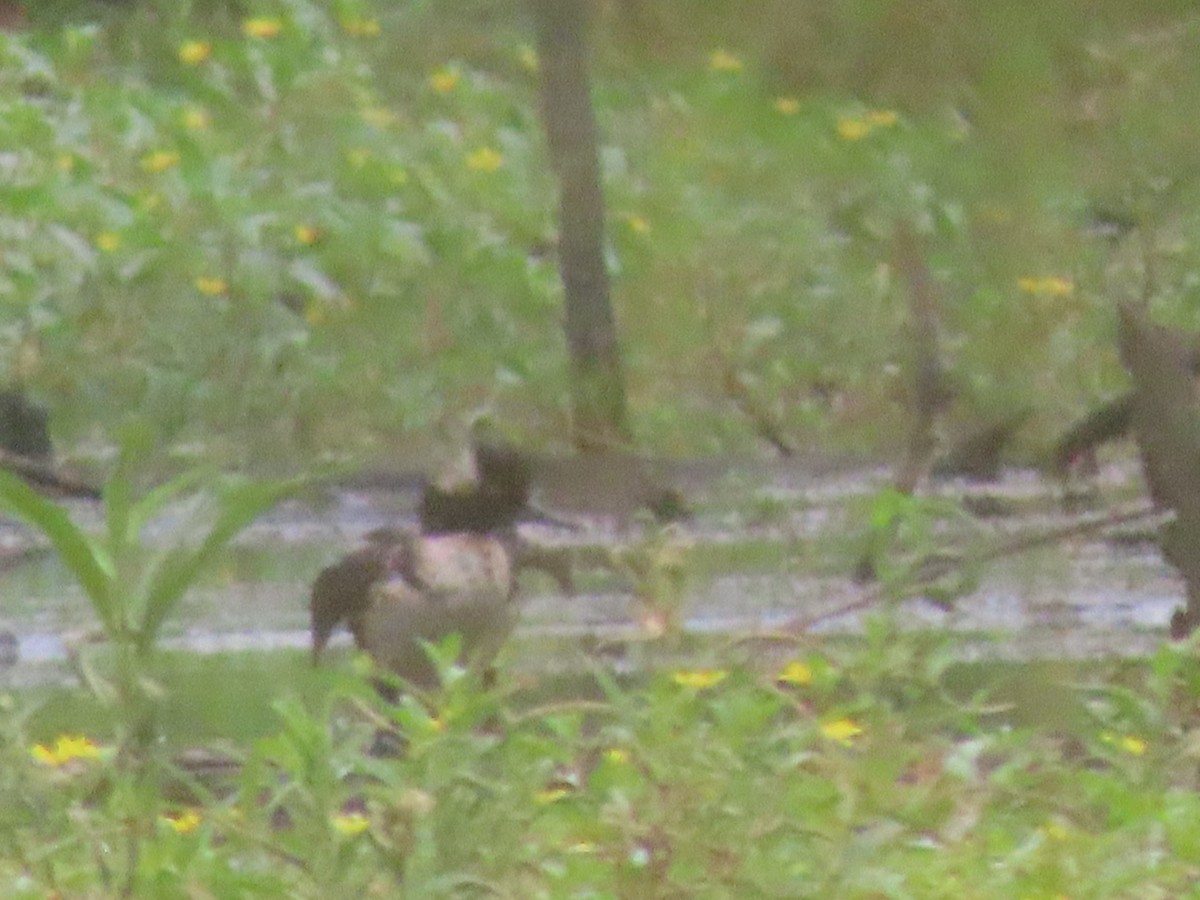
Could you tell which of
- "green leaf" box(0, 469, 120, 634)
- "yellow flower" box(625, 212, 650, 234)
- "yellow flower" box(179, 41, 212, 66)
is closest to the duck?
"green leaf" box(0, 469, 120, 634)

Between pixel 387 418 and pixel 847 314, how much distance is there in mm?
553

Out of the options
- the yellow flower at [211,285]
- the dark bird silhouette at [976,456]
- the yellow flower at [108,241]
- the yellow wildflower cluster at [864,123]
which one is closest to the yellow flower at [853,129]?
the yellow wildflower cluster at [864,123]

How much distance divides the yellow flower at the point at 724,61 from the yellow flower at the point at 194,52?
5.19ft

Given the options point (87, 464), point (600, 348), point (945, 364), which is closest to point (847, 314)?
point (945, 364)

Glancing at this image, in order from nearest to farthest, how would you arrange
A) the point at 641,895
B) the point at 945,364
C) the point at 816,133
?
the point at 641,895
the point at 816,133
the point at 945,364

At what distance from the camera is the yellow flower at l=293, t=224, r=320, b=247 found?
2789mm

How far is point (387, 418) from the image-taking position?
2.34 m

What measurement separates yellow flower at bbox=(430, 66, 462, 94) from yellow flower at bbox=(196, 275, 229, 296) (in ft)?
1.04

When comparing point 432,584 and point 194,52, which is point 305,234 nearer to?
point 194,52

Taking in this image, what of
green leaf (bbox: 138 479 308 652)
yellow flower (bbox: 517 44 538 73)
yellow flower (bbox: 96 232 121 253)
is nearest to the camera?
green leaf (bbox: 138 479 308 652)

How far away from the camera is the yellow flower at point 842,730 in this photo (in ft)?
4.35

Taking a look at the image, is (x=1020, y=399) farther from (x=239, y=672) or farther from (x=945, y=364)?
(x=239, y=672)

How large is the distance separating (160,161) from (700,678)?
5.63 ft

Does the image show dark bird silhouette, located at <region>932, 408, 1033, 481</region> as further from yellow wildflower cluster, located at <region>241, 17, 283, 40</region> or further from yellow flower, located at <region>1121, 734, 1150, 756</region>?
yellow wildflower cluster, located at <region>241, 17, 283, 40</region>
